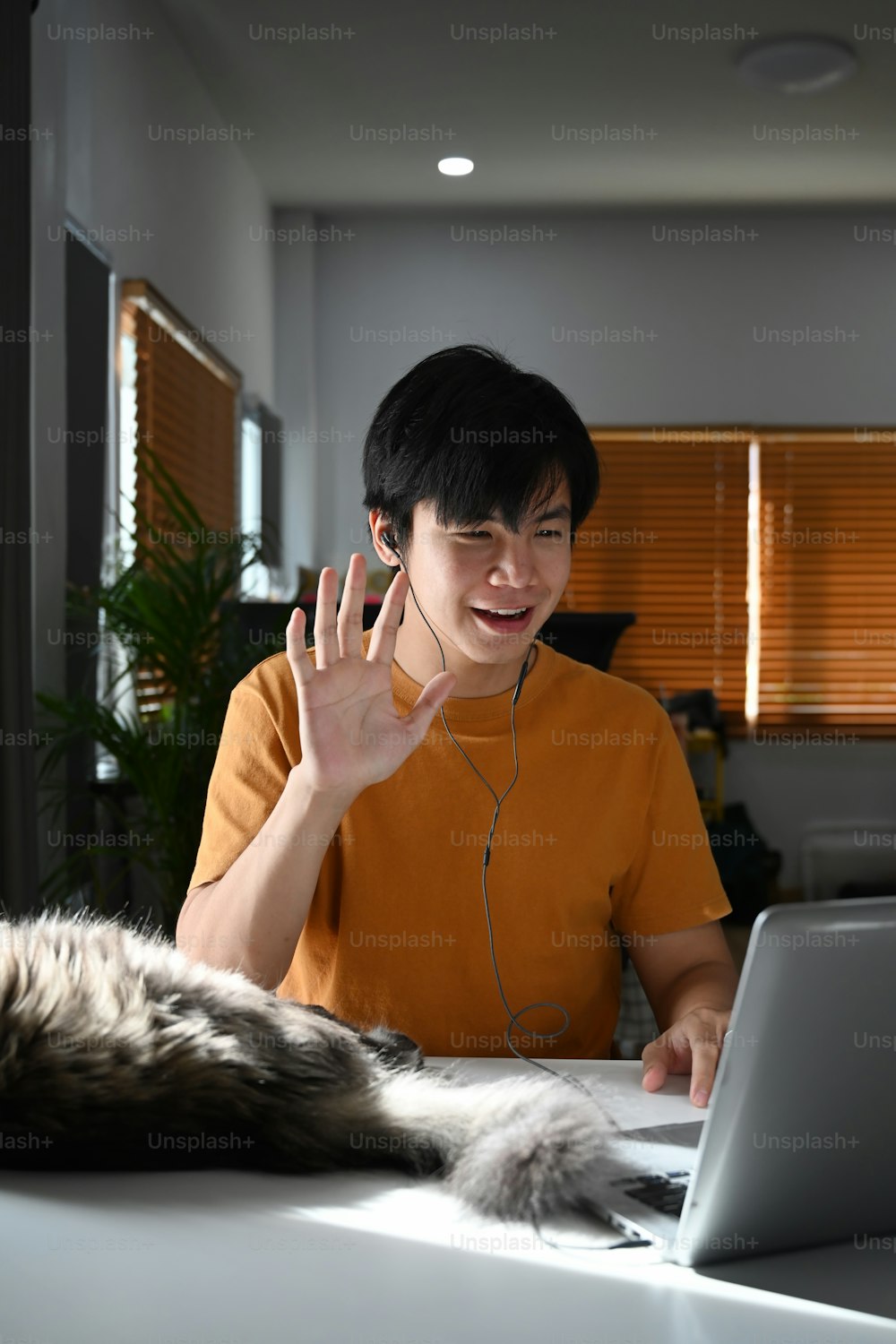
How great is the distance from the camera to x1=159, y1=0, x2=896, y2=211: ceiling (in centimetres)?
384

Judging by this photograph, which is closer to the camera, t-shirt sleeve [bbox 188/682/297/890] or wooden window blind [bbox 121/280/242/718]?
t-shirt sleeve [bbox 188/682/297/890]

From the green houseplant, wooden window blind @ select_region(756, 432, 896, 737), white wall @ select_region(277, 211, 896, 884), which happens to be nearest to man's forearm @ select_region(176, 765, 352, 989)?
the green houseplant

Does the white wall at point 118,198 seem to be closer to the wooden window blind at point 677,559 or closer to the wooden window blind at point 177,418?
the wooden window blind at point 177,418

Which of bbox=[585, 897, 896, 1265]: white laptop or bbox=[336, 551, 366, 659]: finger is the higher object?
bbox=[336, 551, 366, 659]: finger

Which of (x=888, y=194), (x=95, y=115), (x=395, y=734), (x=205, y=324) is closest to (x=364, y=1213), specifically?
(x=395, y=734)

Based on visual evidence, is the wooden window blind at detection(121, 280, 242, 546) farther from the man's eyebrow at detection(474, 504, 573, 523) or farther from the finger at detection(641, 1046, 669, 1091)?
the finger at detection(641, 1046, 669, 1091)

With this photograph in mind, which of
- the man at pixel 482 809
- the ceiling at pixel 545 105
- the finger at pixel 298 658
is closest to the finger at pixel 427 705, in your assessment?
the man at pixel 482 809

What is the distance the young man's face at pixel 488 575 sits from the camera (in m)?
1.34

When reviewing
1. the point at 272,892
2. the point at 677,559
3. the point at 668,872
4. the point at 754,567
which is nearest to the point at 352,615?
the point at 272,892

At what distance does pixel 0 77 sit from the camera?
237 cm

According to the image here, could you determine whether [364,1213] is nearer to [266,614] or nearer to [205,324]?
[266,614]

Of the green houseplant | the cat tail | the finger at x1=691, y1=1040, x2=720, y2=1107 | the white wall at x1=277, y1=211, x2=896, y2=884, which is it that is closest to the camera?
the cat tail

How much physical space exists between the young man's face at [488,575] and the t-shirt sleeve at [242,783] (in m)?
0.23

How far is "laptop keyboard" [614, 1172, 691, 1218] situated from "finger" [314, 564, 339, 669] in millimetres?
596
